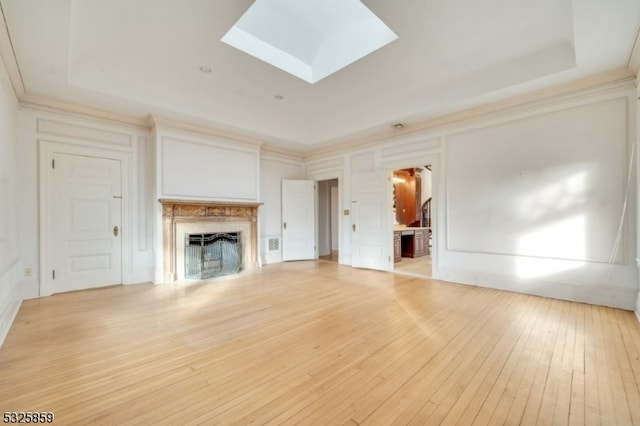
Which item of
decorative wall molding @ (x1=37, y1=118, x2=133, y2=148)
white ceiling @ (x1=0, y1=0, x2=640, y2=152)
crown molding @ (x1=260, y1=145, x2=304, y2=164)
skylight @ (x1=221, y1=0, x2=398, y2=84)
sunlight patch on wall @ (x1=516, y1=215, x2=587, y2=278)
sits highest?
skylight @ (x1=221, y1=0, x2=398, y2=84)

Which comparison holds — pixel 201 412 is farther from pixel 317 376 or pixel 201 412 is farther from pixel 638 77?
pixel 638 77

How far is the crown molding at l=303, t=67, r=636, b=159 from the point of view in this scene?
11.2 feet

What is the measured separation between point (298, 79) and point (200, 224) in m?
3.25

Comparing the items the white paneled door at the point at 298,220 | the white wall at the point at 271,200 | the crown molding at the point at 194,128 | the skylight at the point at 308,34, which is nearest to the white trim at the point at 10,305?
the crown molding at the point at 194,128

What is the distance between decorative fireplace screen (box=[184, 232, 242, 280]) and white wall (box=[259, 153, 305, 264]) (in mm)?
998

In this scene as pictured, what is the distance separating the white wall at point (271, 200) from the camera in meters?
6.81

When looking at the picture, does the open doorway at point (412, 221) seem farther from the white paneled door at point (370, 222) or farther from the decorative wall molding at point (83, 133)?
the decorative wall molding at point (83, 133)

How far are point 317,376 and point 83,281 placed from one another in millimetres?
4486

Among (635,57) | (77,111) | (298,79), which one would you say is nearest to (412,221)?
(298,79)

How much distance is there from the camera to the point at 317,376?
6.61 ft

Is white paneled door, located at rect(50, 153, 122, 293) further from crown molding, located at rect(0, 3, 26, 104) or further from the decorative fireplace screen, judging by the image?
the decorative fireplace screen

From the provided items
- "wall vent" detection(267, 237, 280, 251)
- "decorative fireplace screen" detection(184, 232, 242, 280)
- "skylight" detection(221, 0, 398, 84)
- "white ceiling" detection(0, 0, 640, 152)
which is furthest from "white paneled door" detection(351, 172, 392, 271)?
"decorative fireplace screen" detection(184, 232, 242, 280)

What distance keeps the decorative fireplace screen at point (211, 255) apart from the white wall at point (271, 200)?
3.27ft

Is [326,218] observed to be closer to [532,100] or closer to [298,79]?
[298,79]
